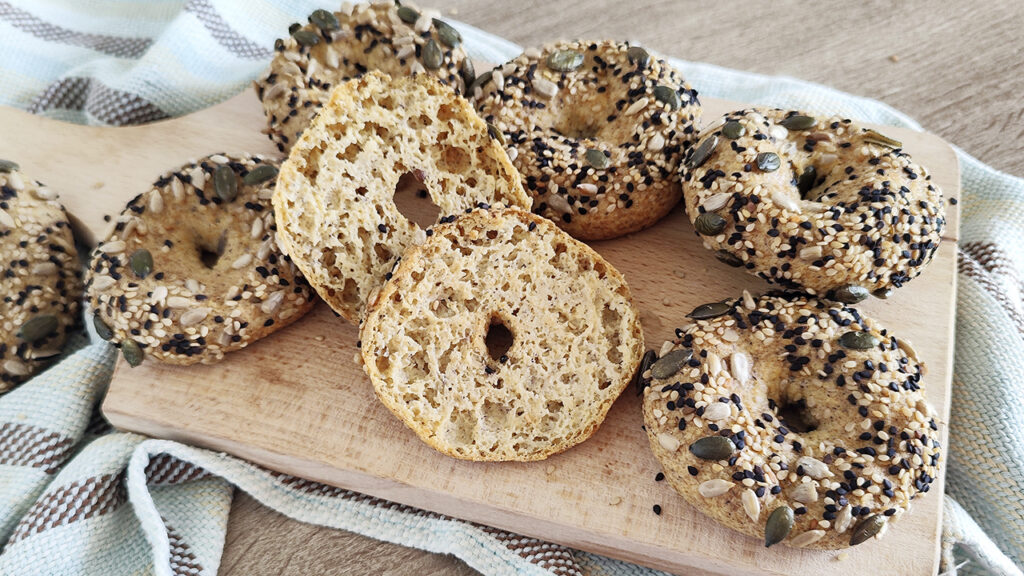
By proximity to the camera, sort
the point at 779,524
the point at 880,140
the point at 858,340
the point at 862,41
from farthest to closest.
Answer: the point at 862,41
the point at 880,140
the point at 858,340
the point at 779,524

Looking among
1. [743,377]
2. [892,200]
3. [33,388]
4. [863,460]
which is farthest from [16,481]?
[892,200]

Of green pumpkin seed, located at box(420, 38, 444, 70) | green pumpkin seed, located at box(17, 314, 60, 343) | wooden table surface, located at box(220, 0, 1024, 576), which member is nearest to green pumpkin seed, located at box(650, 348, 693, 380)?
green pumpkin seed, located at box(420, 38, 444, 70)

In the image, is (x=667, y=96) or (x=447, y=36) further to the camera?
(x=447, y=36)

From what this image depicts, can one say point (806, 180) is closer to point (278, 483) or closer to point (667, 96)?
point (667, 96)

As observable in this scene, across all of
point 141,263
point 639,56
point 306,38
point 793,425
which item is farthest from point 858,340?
point 141,263

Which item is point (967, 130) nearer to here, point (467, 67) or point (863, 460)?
point (863, 460)

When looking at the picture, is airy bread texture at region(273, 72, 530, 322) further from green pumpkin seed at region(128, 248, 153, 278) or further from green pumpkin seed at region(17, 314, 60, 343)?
green pumpkin seed at region(17, 314, 60, 343)
